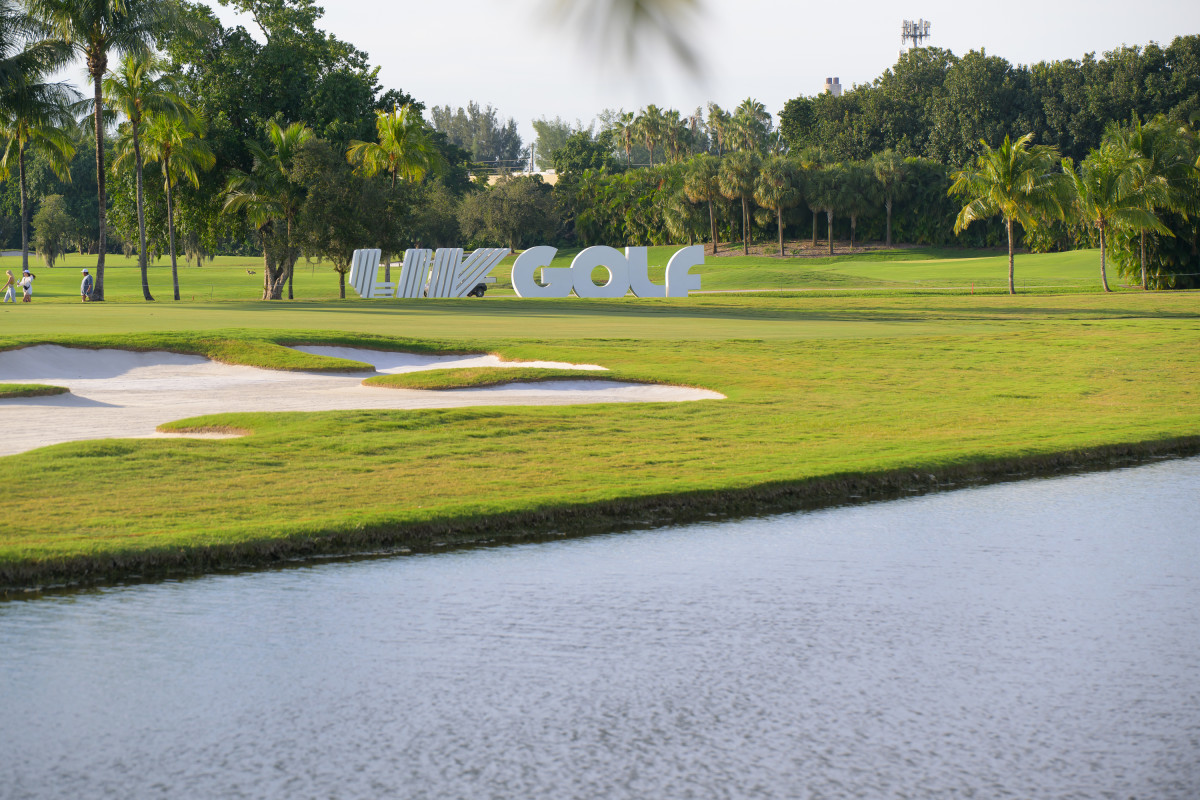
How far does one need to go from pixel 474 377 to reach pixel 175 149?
3493 centimetres

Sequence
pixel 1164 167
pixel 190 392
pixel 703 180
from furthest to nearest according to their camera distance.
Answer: pixel 703 180
pixel 1164 167
pixel 190 392

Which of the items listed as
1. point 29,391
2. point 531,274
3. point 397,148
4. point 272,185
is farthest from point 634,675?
point 397,148

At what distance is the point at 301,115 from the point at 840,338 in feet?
116

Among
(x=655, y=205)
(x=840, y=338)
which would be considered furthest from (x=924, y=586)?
(x=655, y=205)

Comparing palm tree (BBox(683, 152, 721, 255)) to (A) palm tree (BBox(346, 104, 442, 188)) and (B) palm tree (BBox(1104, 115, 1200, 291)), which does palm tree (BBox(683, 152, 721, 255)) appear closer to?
(A) palm tree (BBox(346, 104, 442, 188))

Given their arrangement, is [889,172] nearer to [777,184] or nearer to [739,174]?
[777,184]

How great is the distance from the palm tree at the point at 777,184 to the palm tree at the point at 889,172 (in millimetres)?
6327

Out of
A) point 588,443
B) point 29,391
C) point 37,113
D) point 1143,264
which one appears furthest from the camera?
point 1143,264

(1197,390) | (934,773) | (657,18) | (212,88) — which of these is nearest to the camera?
(657,18)

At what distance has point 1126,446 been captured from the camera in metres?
12.8

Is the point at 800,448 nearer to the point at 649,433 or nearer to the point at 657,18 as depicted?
the point at 649,433

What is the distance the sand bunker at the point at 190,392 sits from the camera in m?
13.4

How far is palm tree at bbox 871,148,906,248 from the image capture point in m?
82.7

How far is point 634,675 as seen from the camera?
5.85 metres
